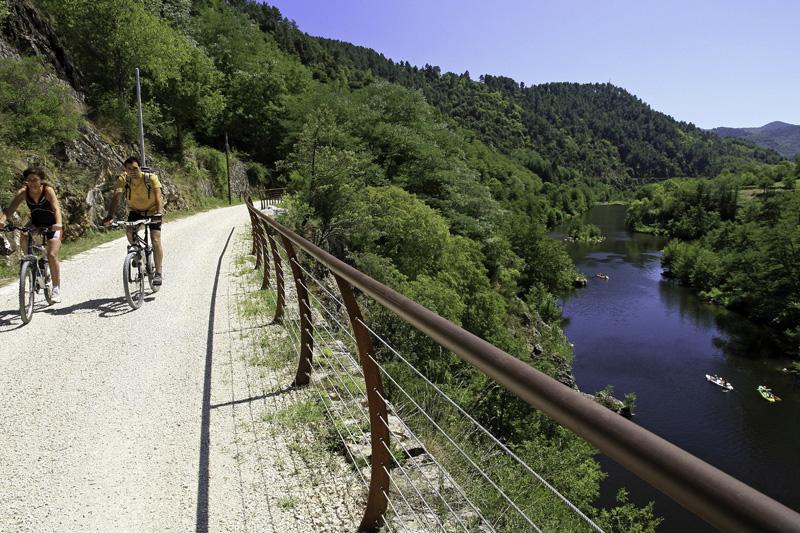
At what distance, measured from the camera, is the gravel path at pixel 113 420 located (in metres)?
2.77

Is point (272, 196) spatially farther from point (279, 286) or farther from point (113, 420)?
point (113, 420)

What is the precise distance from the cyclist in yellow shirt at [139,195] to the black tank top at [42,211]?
1.88 ft

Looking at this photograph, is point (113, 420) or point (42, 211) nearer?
point (113, 420)

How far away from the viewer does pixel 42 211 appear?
596 centimetres

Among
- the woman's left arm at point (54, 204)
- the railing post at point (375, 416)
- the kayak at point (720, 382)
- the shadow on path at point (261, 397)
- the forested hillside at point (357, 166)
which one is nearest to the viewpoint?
the railing post at point (375, 416)

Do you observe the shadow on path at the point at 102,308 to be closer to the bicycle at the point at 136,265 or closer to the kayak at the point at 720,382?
the bicycle at the point at 136,265

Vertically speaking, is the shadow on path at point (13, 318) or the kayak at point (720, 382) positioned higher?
the shadow on path at point (13, 318)

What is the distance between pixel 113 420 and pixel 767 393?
33.3 meters

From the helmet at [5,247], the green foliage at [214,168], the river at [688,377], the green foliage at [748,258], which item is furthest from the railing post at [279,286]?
the green foliage at [748,258]

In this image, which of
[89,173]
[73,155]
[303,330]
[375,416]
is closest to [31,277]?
[303,330]

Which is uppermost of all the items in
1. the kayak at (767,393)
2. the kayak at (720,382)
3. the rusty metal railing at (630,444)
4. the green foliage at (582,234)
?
the rusty metal railing at (630,444)

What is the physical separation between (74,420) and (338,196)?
1621cm

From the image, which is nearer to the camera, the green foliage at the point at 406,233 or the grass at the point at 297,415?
the grass at the point at 297,415

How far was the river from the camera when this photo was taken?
20484 millimetres
